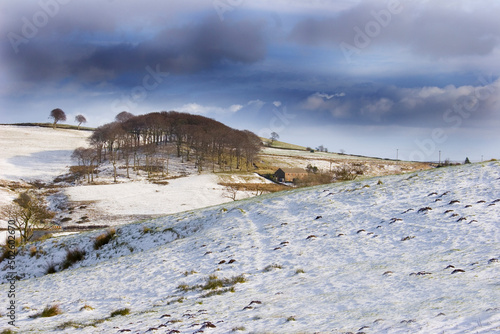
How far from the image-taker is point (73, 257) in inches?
Result: 909

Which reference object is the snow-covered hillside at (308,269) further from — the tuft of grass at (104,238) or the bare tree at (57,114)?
the bare tree at (57,114)

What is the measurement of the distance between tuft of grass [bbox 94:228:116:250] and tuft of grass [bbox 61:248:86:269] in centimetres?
101

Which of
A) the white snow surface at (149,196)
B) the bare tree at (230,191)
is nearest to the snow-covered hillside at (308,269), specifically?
the white snow surface at (149,196)

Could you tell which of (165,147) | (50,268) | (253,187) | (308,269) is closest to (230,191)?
(253,187)

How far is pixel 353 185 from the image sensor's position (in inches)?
946

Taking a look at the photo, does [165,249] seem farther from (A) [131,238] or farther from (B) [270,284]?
(B) [270,284]

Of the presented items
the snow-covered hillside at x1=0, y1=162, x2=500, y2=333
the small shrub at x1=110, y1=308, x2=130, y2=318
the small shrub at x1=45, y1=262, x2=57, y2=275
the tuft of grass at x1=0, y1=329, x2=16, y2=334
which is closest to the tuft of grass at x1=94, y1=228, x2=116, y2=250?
the snow-covered hillside at x1=0, y1=162, x2=500, y2=333

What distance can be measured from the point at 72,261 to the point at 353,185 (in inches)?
787

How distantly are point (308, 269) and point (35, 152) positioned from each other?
441 ft

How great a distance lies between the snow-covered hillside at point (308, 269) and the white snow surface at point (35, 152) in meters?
86.5

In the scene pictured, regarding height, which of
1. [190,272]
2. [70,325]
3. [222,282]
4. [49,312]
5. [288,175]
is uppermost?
[288,175]

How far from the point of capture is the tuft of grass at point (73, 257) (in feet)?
74.4

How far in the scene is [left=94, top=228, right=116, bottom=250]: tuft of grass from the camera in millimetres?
23936

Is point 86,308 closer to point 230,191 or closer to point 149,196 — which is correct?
point 149,196
